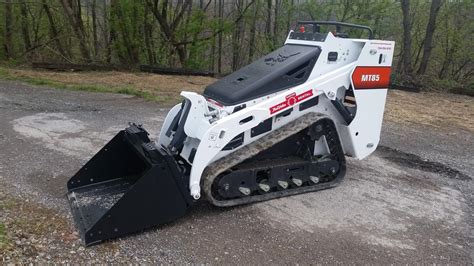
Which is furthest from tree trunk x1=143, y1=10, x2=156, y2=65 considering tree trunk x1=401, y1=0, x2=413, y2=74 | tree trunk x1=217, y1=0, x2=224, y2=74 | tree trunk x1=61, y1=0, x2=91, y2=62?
tree trunk x1=401, y1=0, x2=413, y2=74

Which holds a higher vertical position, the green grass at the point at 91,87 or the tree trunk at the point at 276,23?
the tree trunk at the point at 276,23

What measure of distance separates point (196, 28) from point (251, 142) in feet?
39.0

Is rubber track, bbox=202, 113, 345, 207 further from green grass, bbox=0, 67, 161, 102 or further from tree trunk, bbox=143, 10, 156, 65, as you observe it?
tree trunk, bbox=143, 10, 156, 65

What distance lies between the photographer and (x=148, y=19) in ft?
48.0

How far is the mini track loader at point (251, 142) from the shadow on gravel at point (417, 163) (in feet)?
4.22

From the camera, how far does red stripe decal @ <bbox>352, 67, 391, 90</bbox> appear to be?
433 centimetres

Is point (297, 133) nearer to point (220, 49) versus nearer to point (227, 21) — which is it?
point (227, 21)

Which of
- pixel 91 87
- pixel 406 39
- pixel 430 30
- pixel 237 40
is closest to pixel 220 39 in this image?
pixel 237 40

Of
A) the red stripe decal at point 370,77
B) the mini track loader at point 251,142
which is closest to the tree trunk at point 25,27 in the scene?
the mini track loader at point 251,142

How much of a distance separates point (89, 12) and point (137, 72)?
5356 millimetres

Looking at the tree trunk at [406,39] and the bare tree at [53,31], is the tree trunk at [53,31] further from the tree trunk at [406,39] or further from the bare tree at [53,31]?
the tree trunk at [406,39]

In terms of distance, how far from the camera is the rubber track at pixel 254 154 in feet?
11.8

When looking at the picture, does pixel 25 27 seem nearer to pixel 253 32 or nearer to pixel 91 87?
pixel 91 87

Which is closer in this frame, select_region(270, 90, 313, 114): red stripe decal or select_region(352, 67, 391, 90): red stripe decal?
select_region(270, 90, 313, 114): red stripe decal
